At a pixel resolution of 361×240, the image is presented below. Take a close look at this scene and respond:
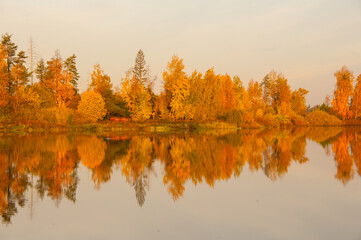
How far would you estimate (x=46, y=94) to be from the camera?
4534 centimetres

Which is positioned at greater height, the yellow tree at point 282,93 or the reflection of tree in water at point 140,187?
the yellow tree at point 282,93

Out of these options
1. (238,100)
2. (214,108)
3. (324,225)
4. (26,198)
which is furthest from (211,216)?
(238,100)

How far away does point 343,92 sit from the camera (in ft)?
206

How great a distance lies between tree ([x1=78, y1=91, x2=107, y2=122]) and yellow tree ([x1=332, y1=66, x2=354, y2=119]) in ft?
178

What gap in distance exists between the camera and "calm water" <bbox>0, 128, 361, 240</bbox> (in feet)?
19.5

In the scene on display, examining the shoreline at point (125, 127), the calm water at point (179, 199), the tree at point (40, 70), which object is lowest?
the calm water at point (179, 199)

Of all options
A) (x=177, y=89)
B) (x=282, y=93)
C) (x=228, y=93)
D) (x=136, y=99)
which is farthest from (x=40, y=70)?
(x=282, y=93)

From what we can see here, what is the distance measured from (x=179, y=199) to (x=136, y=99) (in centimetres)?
4459

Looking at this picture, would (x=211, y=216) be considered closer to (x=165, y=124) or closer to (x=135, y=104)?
(x=165, y=124)

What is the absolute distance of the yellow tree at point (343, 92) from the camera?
207 ft

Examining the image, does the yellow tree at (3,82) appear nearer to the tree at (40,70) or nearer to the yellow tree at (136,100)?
the yellow tree at (136,100)

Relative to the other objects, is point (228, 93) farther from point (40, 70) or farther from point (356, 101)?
point (40, 70)

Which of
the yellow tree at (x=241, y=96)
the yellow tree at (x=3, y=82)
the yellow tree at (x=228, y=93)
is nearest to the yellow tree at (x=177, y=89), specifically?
the yellow tree at (x=228, y=93)

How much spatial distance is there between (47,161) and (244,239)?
11.4 metres
